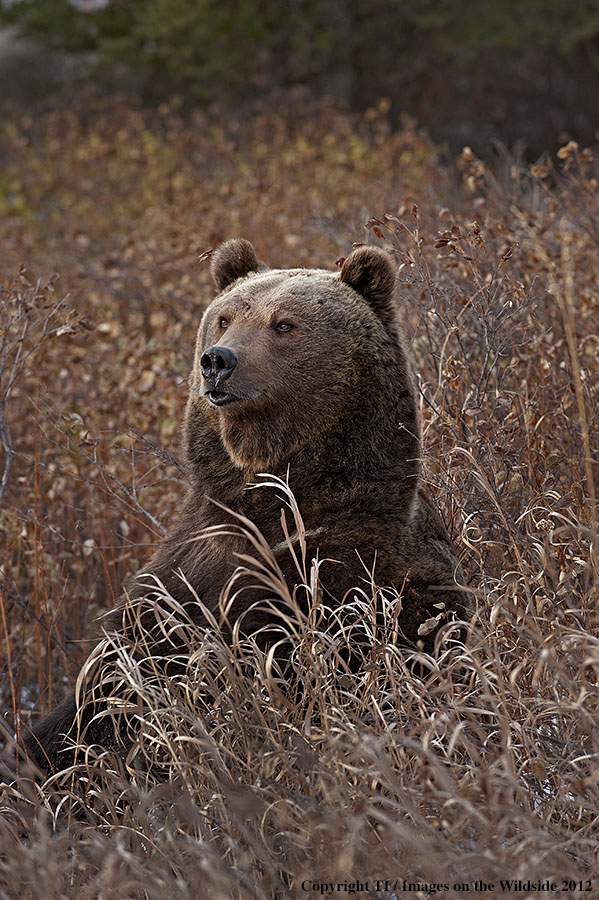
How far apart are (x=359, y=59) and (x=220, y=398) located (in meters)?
16.2

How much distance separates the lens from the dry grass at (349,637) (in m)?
2.17

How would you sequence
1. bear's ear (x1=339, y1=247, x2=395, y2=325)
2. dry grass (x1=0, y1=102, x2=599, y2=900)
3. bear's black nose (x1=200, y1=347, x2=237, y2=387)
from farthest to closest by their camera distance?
bear's ear (x1=339, y1=247, x2=395, y2=325) < bear's black nose (x1=200, y1=347, x2=237, y2=387) < dry grass (x1=0, y1=102, x2=599, y2=900)

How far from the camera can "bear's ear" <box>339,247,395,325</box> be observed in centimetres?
330

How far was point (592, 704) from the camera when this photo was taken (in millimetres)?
2455

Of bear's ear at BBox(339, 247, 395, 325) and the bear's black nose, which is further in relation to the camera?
bear's ear at BBox(339, 247, 395, 325)

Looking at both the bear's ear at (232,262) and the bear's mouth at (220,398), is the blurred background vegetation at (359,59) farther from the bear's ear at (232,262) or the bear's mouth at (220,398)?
the bear's mouth at (220,398)

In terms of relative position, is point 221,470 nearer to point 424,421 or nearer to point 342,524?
point 342,524

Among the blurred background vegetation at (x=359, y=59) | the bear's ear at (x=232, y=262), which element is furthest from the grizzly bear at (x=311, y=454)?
the blurred background vegetation at (x=359, y=59)

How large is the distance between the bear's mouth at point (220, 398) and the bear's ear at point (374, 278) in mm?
616

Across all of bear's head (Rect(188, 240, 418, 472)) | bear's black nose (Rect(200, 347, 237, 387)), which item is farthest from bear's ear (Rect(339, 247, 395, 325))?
bear's black nose (Rect(200, 347, 237, 387))

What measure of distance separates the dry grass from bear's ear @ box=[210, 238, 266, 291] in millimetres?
485

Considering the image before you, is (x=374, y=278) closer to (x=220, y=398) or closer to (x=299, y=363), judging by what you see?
(x=299, y=363)

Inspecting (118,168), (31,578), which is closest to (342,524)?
(31,578)

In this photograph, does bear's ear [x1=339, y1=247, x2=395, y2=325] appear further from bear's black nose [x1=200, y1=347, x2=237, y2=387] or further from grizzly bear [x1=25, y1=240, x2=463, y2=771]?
bear's black nose [x1=200, y1=347, x2=237, y2=387]
